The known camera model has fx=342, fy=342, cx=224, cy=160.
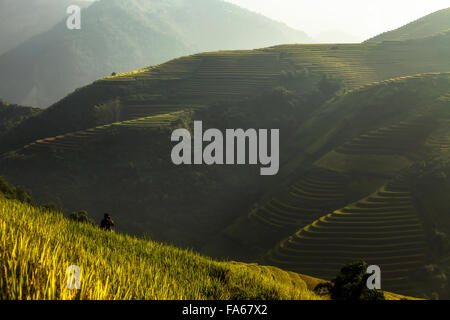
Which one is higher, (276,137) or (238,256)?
(276,137)

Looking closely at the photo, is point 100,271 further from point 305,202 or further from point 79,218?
point 305,202

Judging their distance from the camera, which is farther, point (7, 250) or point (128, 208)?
point (128, 208)

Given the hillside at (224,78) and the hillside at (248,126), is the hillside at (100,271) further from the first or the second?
the hillside at (224,78)

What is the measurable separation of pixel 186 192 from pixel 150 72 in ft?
255

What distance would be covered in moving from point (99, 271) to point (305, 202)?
7611 cm

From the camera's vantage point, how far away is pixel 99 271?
4.27 m

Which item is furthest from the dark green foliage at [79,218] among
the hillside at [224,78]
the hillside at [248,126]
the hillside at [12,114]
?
the hillside at [12,114]

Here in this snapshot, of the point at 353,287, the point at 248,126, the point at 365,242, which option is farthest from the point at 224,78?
the point at 353,287

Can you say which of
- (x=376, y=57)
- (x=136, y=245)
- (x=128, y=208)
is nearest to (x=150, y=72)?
(x=128, y=208)

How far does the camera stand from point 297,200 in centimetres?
7844

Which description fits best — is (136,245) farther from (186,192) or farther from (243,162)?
(243,162)
